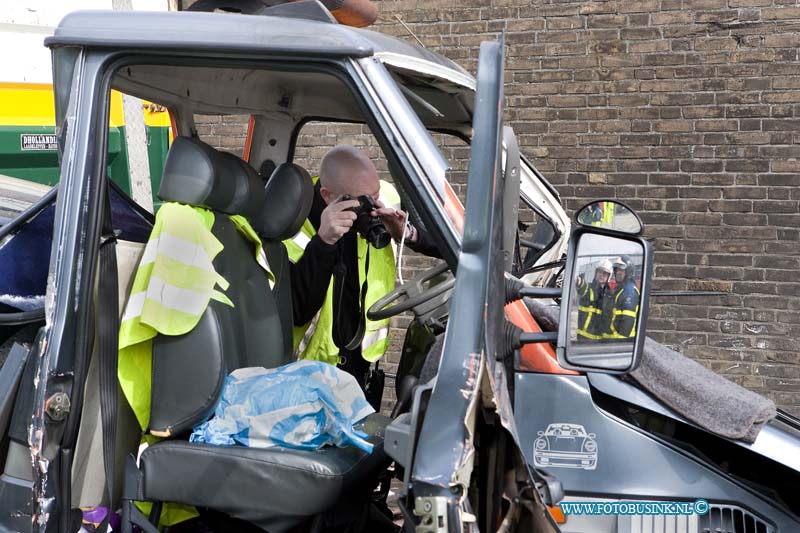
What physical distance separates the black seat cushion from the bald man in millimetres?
853

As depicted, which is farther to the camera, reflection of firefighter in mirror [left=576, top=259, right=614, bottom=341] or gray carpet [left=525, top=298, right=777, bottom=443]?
gray carpet [left=525, top=298, right=777, bottom=443]

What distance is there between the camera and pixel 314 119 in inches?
132

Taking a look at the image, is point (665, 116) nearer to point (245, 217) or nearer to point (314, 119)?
point (314, 119)

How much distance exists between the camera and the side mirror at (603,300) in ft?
5.67

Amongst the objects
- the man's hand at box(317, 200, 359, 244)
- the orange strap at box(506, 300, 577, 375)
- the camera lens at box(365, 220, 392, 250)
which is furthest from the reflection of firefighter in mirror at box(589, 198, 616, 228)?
the man's hand at box(317, 200, 359, 244)

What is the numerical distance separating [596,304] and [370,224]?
103cm

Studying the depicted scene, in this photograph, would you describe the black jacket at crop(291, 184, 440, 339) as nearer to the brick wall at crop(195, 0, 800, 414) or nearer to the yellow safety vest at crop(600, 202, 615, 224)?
the yellow safety vest at crop(600, 202, 615, 224)

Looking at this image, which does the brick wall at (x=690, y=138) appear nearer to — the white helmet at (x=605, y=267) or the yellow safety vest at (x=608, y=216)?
the yellow safety vest at (x=608, y=216)

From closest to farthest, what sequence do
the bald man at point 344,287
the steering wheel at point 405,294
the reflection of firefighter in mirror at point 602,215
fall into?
the reflection of firefighter in mirror at point 602,215, the steering wheel at point 405,294, the bald man at point 344,287

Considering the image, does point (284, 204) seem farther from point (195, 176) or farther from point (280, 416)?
point (280, 416)

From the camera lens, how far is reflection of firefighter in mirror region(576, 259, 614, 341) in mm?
1761

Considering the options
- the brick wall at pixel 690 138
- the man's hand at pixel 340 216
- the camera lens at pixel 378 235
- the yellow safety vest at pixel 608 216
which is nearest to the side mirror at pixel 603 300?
the yellow safety vest at pixel 608 216

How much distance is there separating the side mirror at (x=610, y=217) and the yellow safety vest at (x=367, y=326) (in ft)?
3.69

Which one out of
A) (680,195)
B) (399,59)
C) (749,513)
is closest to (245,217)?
(399,59)
